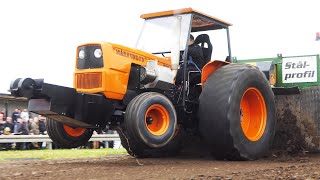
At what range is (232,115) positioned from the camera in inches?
279

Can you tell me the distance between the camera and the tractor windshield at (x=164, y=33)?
7.88 meters

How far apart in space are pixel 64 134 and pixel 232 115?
→ 2452 mm

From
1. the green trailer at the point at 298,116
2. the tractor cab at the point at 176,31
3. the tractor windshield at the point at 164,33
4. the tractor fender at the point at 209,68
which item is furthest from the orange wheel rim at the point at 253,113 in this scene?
the tractor windshield at the point at 164,33

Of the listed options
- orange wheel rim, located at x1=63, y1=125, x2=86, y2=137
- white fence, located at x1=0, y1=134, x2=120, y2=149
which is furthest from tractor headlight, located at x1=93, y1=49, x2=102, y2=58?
white fence, located at x1=0, y1=134, x2=120, y2=149

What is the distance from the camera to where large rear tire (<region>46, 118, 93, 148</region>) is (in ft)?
24.1

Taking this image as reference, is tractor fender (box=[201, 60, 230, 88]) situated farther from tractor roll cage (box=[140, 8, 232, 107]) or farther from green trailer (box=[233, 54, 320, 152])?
green trailer (box=[233, 54, 320, 152])

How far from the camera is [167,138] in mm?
6656

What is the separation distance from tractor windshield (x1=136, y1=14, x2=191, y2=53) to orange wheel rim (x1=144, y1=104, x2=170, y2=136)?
1440mm

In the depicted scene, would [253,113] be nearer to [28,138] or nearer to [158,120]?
[158,120]

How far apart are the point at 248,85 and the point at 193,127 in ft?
3.49

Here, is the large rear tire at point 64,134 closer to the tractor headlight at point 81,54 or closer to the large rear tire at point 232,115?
the tractor headlight at point 81,54

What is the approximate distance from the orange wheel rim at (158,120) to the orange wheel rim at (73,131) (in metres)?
1.36

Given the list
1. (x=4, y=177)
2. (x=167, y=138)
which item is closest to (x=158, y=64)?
(x=167, y=138)

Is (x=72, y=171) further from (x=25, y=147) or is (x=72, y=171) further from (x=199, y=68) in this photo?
(x=25, y=147)
